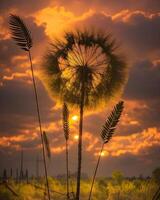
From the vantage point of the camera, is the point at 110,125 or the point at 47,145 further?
the point at 47,145

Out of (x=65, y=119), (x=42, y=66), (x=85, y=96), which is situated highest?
(x=42, y=66)

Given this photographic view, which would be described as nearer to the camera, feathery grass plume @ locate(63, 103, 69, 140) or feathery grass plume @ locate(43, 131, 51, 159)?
feathery grass plume @ locate(63, 103, 69, 140)

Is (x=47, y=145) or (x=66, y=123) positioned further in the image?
(x=47, y=145)

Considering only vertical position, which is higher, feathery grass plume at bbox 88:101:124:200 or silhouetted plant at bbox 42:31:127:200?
silhouetted plant at bbox 42:31:127:200

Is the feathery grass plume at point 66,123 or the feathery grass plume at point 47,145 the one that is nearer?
the feathery grass plume at point 66,123

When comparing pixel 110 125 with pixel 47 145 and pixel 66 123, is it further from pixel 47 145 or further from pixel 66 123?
pixel 47 145

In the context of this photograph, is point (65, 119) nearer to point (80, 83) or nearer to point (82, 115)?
point (82, 115)

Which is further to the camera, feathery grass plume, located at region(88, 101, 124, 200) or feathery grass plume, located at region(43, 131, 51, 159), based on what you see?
feathery grass plume, located at region(43, 131, 51, 159)

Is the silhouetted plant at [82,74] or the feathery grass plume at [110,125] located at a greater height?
the silhouetted plant at [82,74]

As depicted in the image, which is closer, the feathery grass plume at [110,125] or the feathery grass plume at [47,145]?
the feathery grass plume at [110,125]

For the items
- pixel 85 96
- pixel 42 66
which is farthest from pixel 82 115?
pixel 42 66

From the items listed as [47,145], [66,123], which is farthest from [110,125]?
[47,145]
